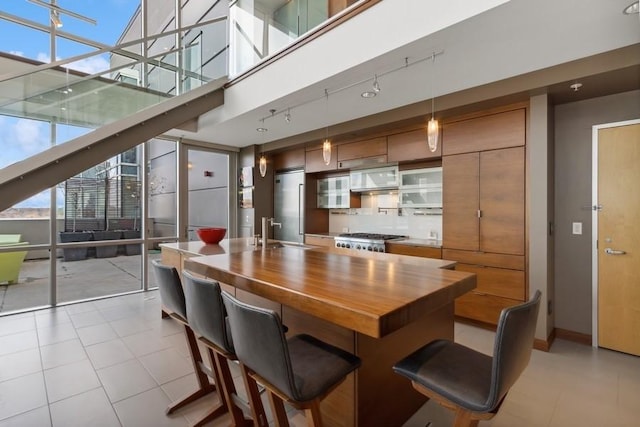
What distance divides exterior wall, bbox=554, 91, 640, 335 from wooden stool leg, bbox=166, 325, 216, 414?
11.7ft

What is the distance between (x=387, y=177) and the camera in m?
4.79

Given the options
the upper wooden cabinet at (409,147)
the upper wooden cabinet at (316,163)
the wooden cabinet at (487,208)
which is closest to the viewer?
the wooden cabinet at (487,208)

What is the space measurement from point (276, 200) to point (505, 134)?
4.20 metres

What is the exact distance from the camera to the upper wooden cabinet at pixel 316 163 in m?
5.25

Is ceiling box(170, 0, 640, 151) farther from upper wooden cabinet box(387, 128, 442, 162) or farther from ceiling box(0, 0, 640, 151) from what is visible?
upper wooden cabinet box(387, 128, 442, 162)

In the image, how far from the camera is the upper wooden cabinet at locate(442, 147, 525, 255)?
328 centimetres

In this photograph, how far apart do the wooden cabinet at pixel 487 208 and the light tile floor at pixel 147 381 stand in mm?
510

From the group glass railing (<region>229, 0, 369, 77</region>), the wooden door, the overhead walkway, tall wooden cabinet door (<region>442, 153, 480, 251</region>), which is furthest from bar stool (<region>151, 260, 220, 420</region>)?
the wooden door

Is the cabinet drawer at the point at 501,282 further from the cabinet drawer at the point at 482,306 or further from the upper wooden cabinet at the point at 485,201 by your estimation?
the upper wooden cabinet at the point at 485,201

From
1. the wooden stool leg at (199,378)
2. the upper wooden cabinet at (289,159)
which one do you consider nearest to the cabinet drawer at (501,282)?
the wooden stool leg at (199,378)

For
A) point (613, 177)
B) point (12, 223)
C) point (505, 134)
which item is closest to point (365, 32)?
point (505, 134)

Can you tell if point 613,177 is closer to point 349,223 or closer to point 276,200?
point 349,223

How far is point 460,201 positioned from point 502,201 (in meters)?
0.46

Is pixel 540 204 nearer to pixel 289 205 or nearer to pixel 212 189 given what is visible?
pixel 289 205
